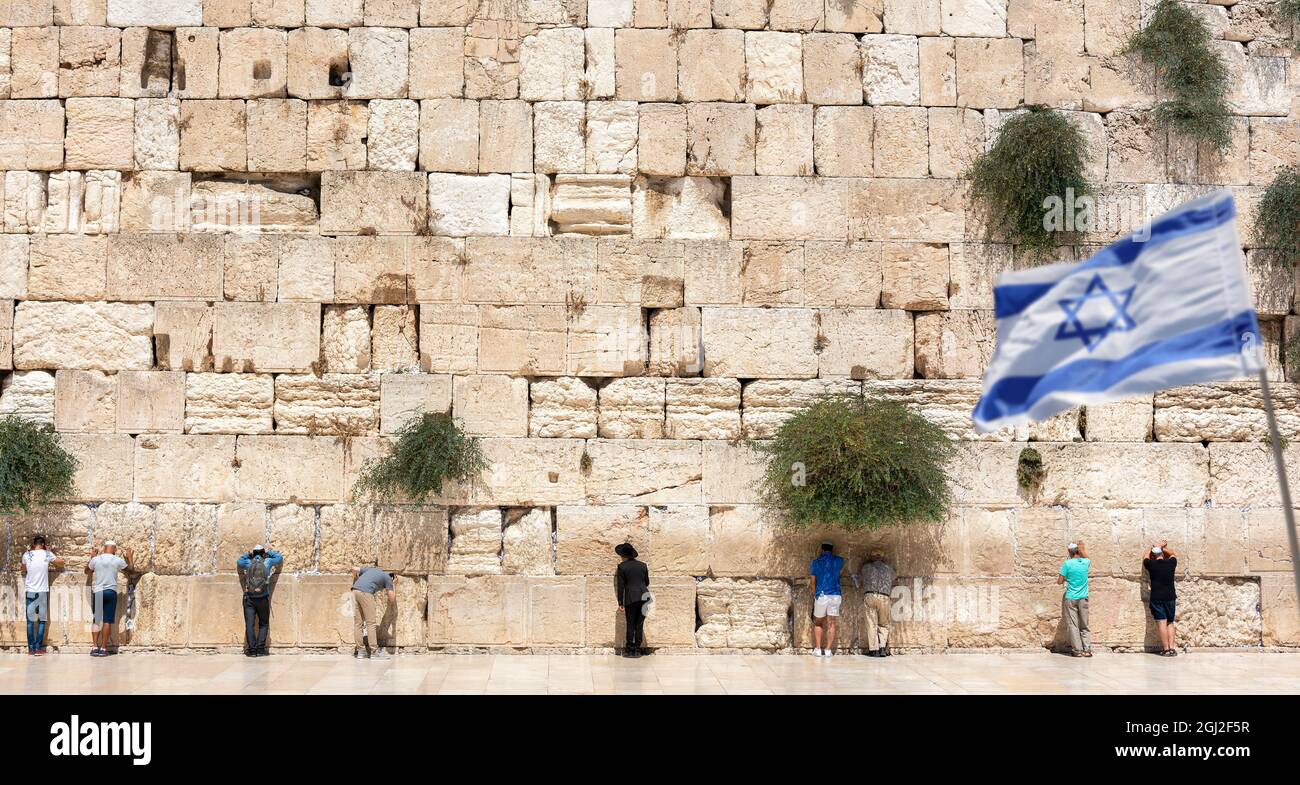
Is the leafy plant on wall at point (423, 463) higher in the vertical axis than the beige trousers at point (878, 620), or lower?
higher

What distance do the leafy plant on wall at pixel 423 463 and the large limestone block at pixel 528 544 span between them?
0.61 meters

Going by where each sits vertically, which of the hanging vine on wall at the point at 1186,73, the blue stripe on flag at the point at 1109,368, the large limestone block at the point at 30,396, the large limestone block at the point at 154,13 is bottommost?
the blue stripe on flag at the point at 1109,368

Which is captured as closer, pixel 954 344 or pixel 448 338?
pixel 448 338

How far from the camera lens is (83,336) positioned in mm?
11367

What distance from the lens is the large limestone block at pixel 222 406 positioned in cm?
1131

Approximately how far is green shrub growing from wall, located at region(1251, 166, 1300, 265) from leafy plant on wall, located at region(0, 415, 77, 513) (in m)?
11.7

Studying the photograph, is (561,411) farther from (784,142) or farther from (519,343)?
(784,142)

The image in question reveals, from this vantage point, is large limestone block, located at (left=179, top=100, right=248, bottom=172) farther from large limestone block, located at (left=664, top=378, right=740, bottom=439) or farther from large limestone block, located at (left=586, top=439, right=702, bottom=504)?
large limestone block, located at (left=664, top=378, right=740, bottom=439)

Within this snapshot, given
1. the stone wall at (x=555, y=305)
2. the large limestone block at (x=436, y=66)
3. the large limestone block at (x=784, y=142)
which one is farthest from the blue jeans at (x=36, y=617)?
the large limestone block at (x=784, y=142)

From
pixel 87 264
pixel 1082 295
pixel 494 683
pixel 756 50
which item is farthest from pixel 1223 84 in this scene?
pixel 87 264

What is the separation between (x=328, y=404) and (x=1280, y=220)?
31.0ft

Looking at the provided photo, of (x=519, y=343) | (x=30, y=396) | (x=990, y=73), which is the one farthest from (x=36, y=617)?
(x=990, y=73)

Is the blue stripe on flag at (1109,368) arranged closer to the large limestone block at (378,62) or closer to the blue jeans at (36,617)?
the large limestone block at (378,62)

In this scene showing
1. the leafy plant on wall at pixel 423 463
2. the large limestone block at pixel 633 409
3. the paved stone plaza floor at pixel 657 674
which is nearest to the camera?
the paved stone plaza floor at pixel 657 674
